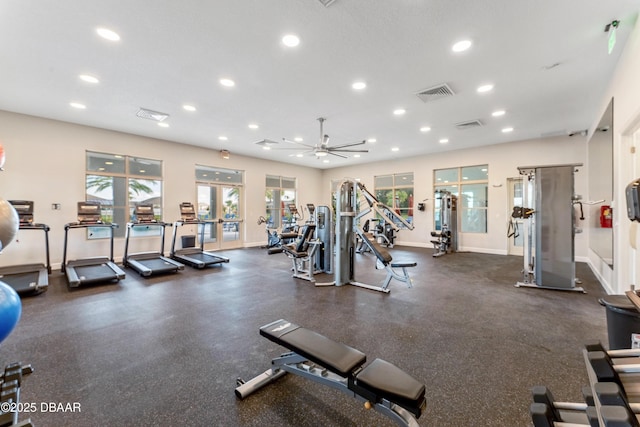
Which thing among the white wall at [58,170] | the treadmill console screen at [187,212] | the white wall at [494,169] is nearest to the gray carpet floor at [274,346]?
the white wall at [58,170]

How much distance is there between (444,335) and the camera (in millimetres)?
2951

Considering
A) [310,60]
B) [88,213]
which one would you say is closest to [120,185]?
[88,213]

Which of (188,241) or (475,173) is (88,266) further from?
(475,173)

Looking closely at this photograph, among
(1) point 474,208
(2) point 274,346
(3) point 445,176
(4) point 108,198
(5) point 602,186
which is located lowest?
(2) point 274,346

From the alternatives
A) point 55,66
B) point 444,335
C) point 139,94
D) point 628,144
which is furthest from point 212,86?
point 628,144

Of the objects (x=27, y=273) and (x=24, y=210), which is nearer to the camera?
(x=27, y=273)

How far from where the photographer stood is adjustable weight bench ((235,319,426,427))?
1.40 metres

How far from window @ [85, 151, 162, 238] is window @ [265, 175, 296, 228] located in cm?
392

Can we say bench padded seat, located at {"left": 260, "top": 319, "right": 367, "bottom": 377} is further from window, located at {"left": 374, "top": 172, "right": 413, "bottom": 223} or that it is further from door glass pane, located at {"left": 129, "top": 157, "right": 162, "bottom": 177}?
window, located at {"left": 374, "top": 172, "right": 413, "bottom": 223}

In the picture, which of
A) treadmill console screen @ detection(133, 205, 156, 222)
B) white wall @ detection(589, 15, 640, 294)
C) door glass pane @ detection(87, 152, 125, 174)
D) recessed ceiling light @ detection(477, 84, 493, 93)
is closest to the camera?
white wall @ detection(589, 15, 640, 294)

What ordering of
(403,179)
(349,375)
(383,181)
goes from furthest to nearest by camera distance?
(383,181)
(403,179)
(349,375)

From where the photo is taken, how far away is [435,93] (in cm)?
464

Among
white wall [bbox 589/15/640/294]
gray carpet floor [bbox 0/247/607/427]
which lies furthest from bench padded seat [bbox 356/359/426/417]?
white wall [bbox 589/15/640/294]

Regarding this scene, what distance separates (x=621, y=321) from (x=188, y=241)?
8.74 metres
